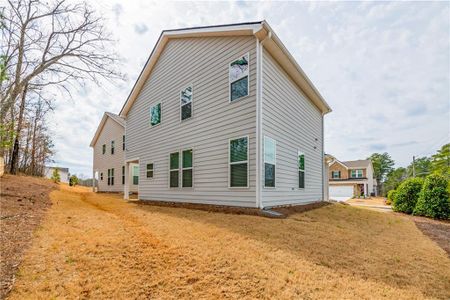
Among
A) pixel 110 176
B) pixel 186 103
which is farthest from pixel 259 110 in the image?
pixel 110 176

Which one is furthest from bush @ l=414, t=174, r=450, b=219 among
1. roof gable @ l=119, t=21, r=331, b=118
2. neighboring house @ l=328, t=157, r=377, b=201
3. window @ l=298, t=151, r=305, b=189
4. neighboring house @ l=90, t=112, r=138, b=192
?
neighboring house @ l=328, t=157, r=377, b=201

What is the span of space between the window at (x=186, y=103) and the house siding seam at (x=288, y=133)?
3.46m

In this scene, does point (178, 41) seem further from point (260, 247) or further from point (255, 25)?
point (260, 247)

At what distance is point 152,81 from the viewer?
12.9 m

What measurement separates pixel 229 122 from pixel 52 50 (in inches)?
277

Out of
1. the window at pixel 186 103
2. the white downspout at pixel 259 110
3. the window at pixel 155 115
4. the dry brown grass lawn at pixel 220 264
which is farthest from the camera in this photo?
the window at pixel 155 115

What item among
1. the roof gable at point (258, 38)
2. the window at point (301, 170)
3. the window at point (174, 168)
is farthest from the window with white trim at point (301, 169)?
the window at point (174, 168)

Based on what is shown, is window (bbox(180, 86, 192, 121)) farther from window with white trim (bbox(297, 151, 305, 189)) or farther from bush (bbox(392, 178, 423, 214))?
bush (bbox(392, 178, 423, 214))

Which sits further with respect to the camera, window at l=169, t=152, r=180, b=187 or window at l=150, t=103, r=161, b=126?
window at l=150, t=103, r=161, b=126

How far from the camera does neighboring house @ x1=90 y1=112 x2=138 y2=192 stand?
68.1ft

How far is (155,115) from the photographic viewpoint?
12312 millimetres

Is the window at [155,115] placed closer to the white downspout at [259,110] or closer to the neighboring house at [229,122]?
the neighboring house at [229,122]

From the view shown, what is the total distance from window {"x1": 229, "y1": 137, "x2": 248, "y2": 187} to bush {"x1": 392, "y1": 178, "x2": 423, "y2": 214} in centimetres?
1096

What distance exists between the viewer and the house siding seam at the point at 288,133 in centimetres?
802
